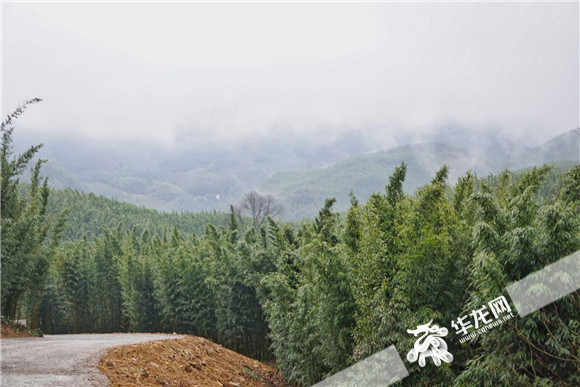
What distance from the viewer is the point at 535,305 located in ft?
24.3

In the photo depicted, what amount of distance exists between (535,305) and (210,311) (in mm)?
21961

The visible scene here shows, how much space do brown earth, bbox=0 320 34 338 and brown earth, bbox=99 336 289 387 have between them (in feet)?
17.7

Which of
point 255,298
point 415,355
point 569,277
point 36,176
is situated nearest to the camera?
point 569,277

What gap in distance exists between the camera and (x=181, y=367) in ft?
43.6

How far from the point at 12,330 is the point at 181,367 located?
7.60 metres

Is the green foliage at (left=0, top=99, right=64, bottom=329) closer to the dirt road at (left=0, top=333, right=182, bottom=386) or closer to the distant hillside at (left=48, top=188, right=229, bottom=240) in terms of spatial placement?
the dirt road at (left=0, top=333, right=182, bottom=386)

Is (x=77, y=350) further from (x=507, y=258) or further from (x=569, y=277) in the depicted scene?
(x=569, y=277)

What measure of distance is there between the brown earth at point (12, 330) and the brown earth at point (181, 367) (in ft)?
17.7

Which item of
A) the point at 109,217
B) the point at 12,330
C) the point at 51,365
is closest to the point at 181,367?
the point at 51,365

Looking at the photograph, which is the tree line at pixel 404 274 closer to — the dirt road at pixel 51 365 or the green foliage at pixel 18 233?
the green foliage at pixel 18 233

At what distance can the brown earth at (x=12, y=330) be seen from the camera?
16.2m

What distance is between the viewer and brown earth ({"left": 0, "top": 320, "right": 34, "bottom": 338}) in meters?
16.2

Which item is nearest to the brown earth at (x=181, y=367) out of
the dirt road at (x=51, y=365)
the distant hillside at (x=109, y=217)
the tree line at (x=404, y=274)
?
the dirt road at (x=51, y=365)

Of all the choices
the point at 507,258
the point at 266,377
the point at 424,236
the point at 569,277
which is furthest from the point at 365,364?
the point at 266,377
